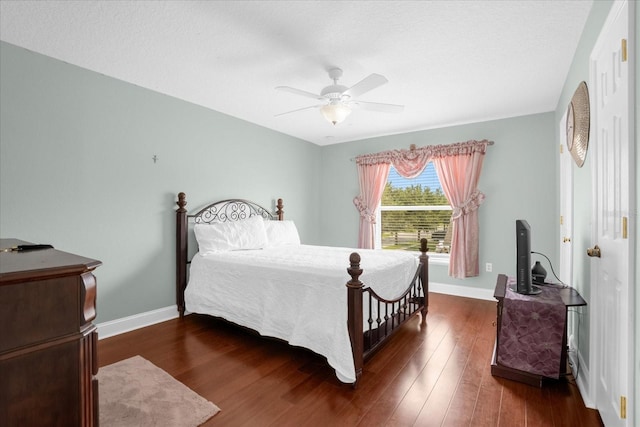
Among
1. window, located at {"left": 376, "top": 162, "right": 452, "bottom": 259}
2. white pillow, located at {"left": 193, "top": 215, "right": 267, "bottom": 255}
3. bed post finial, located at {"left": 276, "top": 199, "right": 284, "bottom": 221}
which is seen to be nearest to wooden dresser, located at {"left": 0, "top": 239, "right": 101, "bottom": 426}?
white pillow, located at {"left": 193, "top": 215, "right": 267, "bottom": 255}

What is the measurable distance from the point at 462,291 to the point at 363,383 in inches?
111

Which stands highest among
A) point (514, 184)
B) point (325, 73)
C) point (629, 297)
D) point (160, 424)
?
point (325, 73)

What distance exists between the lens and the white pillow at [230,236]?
11.1 feet

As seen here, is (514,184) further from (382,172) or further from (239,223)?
(239,223)

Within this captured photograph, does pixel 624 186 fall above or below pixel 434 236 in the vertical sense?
above

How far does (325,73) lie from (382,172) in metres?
2.48

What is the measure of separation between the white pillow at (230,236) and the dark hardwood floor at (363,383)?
2.78 feet

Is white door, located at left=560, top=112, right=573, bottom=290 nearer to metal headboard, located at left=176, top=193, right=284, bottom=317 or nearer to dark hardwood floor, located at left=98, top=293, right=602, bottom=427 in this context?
dark hardwood floor, located at left=98, top=293, right=602, bottom=427

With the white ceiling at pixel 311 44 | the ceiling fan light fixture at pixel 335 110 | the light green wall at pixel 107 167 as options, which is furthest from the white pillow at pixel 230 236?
the ceiling fan light fixture at pixel 335 110

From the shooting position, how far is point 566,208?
2.99m

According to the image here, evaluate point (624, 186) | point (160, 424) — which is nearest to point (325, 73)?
point (624, 186)

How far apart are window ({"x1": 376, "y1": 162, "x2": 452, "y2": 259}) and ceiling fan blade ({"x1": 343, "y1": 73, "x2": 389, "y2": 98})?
2.56 m

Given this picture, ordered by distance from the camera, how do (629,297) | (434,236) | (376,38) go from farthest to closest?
(434,236), (376,38), (629,297)

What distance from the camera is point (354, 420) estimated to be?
1.74 meters
